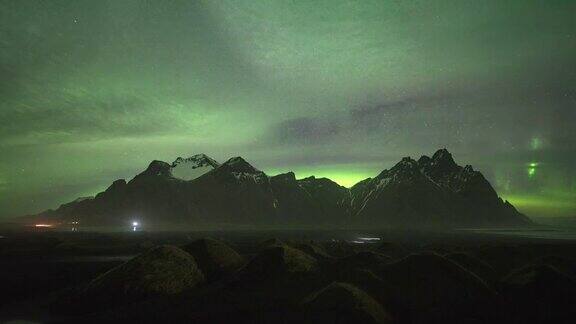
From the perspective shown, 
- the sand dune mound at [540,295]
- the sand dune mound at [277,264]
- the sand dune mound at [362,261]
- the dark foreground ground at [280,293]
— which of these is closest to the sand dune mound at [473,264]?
the dark foreground ground at [280,293]

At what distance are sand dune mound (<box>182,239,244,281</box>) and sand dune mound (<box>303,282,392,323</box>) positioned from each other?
39.3 feet

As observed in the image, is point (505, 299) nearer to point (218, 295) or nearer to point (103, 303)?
point (218, 295)

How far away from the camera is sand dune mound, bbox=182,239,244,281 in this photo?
94.6ft

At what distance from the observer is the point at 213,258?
98.0ft

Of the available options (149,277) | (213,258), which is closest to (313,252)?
(213,258)

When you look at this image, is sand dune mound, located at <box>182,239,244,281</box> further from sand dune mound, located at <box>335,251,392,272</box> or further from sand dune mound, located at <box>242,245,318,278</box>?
sand dune mound, located at <box>335,251,392,272</box>

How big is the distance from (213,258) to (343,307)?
15.3 meters

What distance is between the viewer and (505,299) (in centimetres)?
2203

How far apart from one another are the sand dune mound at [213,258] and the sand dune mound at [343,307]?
12.0 metres

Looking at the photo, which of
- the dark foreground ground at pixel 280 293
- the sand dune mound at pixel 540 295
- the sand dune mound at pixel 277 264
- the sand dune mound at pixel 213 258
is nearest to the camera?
the dark foreground ground at pixel 280 293

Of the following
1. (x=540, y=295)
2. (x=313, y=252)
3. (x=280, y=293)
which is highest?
(x=313, y=252)

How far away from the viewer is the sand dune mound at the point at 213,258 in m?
28.8

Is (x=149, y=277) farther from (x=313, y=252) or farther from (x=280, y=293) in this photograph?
(x=313, y=252)

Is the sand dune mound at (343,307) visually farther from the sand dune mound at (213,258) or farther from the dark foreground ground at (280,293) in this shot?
the sand dune mound at (213,258)
